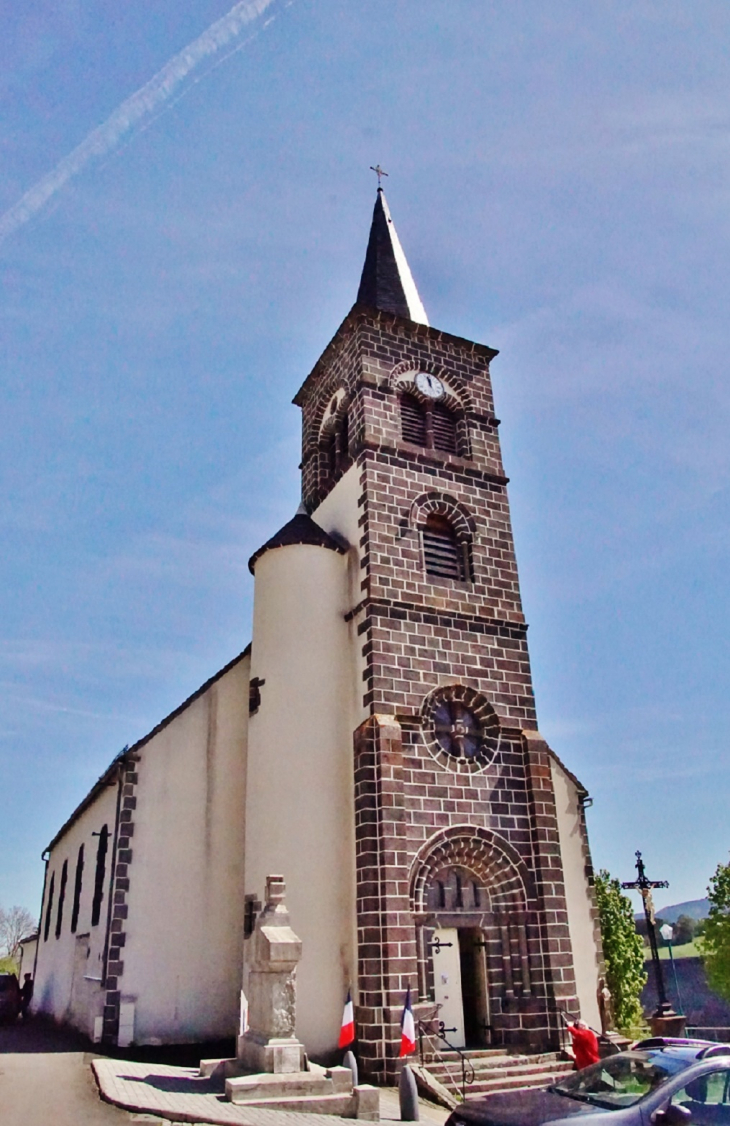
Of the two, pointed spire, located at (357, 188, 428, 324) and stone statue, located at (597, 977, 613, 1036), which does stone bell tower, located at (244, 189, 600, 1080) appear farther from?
pointed spire, located at (357, 188, 428, 324)

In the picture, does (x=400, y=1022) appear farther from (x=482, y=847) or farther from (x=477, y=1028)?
(x=482, y=847)

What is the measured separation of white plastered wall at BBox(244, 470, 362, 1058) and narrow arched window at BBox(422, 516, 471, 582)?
167 centimetres

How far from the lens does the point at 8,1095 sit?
32.3ft

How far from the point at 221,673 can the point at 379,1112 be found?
894cm

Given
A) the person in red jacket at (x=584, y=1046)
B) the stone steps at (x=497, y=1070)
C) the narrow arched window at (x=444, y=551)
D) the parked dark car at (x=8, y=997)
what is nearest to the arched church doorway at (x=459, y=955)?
the stone steps at (x=497, y=1070)

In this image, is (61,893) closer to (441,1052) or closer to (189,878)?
(189,878)

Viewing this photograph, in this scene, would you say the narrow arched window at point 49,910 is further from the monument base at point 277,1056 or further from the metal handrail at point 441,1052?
the monument base at point 277,1056

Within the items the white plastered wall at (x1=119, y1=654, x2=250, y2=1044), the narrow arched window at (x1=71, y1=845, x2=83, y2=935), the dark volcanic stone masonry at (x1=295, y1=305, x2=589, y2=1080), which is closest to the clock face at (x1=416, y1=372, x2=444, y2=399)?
the dark volcanic stone masonry at (x1=295, y1=305, x2=589, y2=1080)

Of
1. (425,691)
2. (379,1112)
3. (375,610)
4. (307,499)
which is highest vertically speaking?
(307,499)

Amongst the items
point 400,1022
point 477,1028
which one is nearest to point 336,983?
point 400,1022

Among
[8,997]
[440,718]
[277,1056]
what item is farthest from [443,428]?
[8,997]

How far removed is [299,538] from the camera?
16.8 meters

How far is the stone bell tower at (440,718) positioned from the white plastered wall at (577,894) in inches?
2.6

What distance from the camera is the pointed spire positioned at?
20641mm
